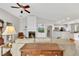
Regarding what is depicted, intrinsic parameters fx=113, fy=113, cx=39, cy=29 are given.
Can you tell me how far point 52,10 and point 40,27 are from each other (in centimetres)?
31

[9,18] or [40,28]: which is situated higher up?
[9,18]

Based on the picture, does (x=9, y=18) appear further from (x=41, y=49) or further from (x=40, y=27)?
(x=41, y=49)

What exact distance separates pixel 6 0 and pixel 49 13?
620 millimetres

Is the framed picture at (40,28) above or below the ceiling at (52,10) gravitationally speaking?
below

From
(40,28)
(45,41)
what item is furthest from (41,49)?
(40,28)

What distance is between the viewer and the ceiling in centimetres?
149

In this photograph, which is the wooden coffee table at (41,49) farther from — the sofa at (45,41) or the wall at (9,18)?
the wall at (9,18)

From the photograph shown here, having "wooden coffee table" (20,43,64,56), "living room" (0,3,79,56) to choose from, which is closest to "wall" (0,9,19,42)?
"living room" (0,3,79,56)

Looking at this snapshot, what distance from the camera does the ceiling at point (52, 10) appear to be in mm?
1485

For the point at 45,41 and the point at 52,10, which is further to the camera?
the point at 45,41

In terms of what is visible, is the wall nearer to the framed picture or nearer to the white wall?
the white wall

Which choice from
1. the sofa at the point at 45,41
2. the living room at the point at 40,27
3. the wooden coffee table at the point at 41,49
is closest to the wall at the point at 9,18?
the living room at the point at 40,27

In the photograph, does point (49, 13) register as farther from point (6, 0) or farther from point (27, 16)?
point (6, 0)

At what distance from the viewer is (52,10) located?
1602 millimetres
